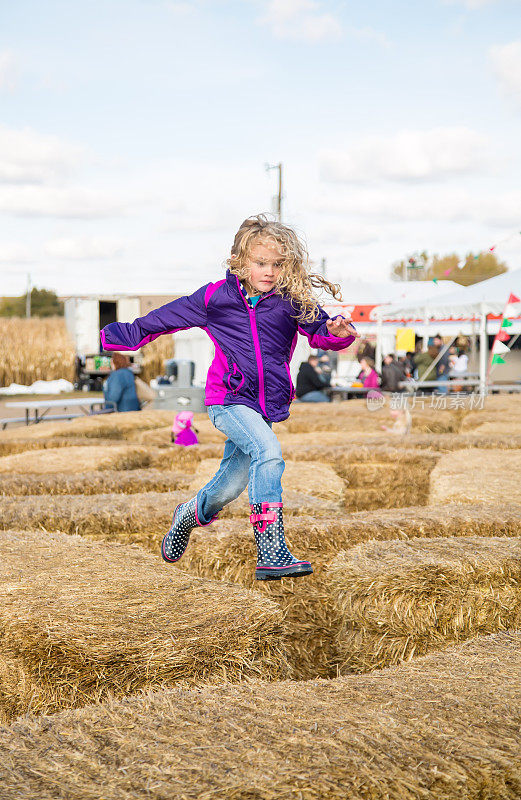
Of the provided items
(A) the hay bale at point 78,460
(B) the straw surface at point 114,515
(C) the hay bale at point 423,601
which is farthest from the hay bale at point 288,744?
(A) the hay bale at point 78,460

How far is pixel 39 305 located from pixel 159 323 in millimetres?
76769

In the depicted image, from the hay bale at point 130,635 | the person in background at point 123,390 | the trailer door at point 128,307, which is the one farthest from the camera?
the trailer door at point 128,307

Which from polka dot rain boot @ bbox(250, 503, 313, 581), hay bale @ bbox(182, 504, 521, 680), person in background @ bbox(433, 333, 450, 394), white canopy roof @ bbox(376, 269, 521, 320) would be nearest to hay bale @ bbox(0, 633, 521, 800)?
polka dot rain boot @ bbox(250, 503, 313, 581)

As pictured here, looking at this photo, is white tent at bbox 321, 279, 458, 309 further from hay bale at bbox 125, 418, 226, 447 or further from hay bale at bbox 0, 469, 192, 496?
hay bale at bbox 0, 469, 192, 496

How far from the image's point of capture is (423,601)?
387 cm

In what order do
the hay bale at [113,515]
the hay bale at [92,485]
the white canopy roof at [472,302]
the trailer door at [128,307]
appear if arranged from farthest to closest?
1. the trailer door at [128,307]
2. the white canopy roof at [472,302]
3. the hay bale at [92,485]
4. the hay bale at [113,515]

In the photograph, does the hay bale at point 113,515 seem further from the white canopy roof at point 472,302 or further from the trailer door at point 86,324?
the trailer door at point 86,324

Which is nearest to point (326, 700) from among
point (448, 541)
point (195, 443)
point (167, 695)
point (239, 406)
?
point (167, 695)

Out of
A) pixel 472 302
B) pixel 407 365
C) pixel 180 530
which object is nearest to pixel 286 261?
pixel 180 530

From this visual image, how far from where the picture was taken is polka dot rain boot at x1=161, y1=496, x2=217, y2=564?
404cm

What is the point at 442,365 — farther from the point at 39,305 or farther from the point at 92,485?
the point at 39,305

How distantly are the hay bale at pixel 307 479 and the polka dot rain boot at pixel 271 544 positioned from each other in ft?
6.43

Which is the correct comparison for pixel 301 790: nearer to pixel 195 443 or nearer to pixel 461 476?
pixel 461 476

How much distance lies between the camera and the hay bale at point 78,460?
292 inches
